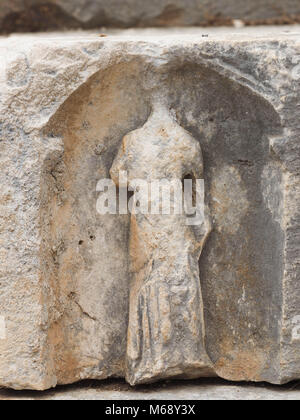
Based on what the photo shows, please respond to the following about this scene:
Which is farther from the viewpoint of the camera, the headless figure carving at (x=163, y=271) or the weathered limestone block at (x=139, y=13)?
the weathered limestone block at (x=139, y=13)

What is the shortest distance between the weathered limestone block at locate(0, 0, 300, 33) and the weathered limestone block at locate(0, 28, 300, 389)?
1.18 meters

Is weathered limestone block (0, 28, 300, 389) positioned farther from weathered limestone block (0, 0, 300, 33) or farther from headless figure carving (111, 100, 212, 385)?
weathered limestone block (0, 0, 300, 33)

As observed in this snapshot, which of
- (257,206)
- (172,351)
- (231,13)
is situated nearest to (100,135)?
(257,206)

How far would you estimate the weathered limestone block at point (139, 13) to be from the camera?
3172 millimetres

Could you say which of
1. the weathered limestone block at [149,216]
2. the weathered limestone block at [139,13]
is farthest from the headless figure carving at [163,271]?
the weathered limestone block at [139,13]

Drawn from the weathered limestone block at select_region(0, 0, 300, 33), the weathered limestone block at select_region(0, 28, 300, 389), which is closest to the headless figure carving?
the weathered limestone block at select_region(0, 28, 300, 389)

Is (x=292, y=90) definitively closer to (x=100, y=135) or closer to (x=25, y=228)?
(x=100, y=135)

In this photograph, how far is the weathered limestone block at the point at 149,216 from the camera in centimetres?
196

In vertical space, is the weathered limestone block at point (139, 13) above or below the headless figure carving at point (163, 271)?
above

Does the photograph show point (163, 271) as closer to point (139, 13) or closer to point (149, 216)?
point (149, 216)

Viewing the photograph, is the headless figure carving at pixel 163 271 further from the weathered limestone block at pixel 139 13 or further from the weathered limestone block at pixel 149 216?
the weathered limestone block at pixel 139 13

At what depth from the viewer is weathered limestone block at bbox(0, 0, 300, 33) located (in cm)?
317

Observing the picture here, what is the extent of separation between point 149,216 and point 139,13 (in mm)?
1462

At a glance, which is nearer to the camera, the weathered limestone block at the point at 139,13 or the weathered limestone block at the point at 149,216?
the weathered limestone block at the point at 149,216
